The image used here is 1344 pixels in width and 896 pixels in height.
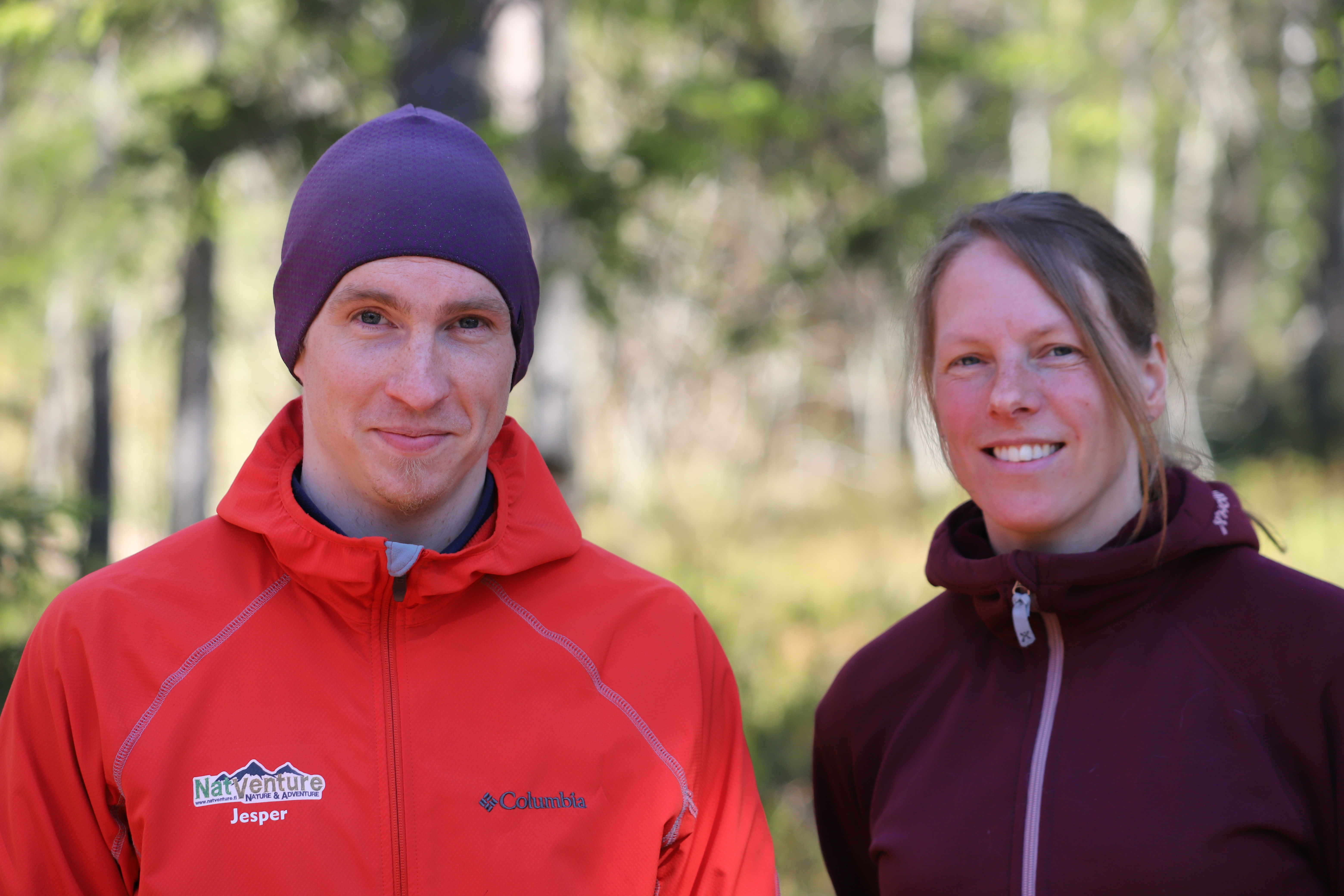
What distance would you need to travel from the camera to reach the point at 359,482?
7.63ft

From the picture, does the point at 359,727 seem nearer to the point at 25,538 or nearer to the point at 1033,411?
the point at 1033,411

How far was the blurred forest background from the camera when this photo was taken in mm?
7328

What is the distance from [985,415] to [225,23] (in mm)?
9690

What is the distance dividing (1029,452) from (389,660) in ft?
4.83

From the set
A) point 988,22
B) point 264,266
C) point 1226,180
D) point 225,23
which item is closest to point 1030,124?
point 988,22

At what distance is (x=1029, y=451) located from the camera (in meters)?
2.62

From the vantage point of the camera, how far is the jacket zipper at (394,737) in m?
2.08

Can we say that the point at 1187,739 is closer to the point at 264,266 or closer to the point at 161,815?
the point at 161,815

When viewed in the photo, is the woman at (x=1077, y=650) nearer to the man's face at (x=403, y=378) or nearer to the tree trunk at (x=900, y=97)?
the man's face at (x=403, y=378)

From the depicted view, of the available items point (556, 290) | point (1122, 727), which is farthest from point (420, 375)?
point (556, 290)

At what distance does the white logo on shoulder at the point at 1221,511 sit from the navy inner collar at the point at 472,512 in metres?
1.58

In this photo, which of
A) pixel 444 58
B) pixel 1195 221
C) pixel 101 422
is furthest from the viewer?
pixel 1195 221

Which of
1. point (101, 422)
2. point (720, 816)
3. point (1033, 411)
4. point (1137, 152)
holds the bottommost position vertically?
point (101, 422)

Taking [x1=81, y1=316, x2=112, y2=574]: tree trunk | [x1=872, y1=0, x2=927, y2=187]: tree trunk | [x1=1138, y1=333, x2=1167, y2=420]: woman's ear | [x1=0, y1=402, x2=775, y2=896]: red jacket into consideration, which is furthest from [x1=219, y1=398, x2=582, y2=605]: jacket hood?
[x1=872, y1=0, x2=927, y2=187]: tree trunk
